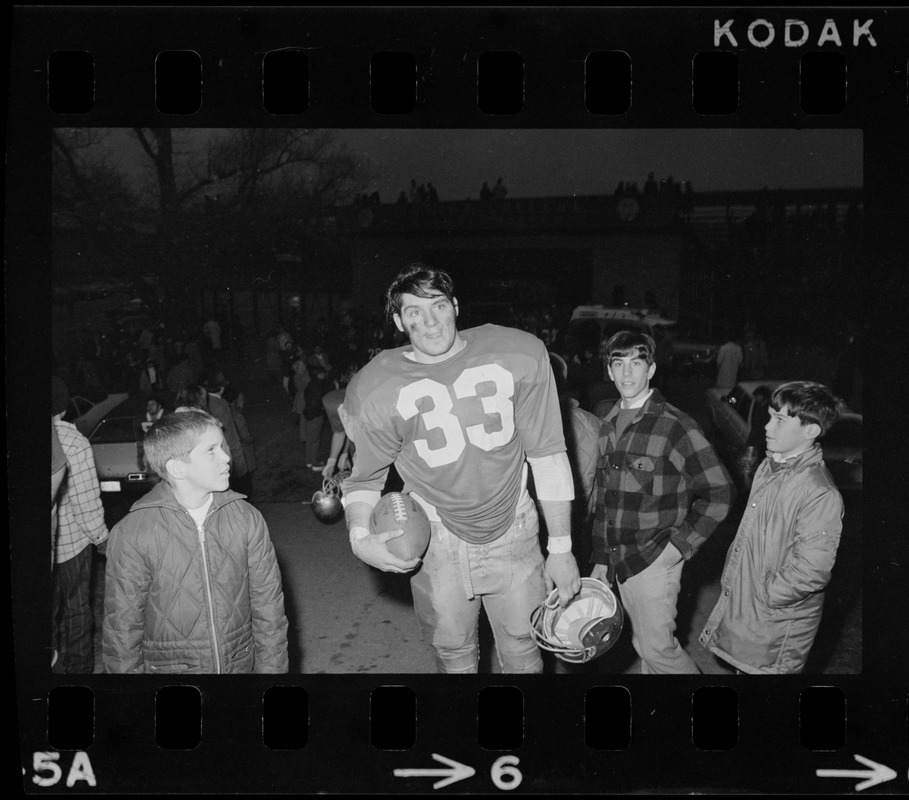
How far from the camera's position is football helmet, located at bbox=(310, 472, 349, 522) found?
392cm

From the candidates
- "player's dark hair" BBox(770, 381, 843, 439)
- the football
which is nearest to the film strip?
"player's dark hair" BBox(770, 381, 843, 439)

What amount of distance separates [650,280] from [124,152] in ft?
8.12

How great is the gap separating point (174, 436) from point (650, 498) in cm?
218

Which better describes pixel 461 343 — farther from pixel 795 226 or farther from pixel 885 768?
pixel 885 768

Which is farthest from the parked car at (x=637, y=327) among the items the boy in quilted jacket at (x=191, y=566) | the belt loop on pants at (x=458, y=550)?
the boy in quilted jacket at (x=191, y=566)

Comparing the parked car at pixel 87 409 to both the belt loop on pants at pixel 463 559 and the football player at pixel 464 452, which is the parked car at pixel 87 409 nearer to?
the football player at pixel 464 452

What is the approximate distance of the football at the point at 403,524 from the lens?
145 inches

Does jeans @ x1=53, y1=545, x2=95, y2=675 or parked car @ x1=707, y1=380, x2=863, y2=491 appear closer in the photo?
parked car @ x1=707, y1=380, x2=863, y2=491

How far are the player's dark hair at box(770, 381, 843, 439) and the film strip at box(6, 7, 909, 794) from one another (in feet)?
0.74

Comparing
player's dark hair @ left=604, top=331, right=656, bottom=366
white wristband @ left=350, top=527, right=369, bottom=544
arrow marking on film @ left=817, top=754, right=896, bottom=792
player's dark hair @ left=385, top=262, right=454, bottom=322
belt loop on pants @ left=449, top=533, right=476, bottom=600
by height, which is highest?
player's dark hair @ left=385, top=262, right=454, bottom=322

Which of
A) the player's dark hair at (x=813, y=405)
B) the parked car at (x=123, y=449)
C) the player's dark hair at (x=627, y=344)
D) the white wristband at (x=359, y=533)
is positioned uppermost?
the player's dark hair at (x=627, y=344)

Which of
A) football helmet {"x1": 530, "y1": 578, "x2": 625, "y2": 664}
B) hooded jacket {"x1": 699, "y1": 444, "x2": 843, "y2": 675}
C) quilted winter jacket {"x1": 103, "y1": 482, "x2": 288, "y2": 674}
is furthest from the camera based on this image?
football helmet {"x1": 530, "y1": 578, "x2": 625, "y2": 664}

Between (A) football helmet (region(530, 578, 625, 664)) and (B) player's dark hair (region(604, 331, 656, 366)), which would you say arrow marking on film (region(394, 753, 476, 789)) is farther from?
(B) player's dark hair (region(604, 331, 656, 366))
